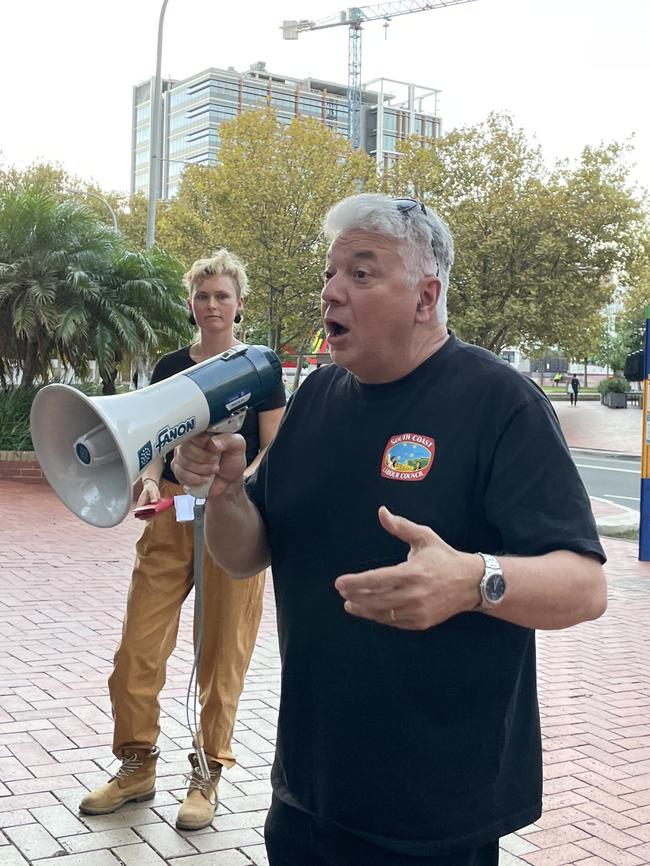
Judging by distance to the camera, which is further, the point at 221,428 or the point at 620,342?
the point at 620,342

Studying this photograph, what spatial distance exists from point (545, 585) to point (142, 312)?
13609 millimetres

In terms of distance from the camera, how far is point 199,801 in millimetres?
3715

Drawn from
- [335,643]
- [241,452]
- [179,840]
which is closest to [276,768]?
[335,643]

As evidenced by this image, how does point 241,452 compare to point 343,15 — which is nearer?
point 241,452

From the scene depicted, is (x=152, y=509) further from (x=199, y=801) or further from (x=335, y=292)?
(x=335, y=292)

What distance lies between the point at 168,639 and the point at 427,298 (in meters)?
2.26

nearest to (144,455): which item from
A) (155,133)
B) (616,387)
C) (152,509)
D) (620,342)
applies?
(152,509)

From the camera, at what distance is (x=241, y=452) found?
216 cm

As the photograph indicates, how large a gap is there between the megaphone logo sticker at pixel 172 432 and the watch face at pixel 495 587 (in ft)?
2.35

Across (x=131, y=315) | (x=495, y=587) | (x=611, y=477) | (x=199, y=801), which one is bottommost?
(x=611, y=477)

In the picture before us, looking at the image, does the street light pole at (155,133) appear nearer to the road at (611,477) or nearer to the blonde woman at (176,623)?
the road at (611,477)

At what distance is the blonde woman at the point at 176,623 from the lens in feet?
12.4

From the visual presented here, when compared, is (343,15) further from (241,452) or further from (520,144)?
(241,452)

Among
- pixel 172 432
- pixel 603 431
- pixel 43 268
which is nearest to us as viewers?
pixel 172 432
